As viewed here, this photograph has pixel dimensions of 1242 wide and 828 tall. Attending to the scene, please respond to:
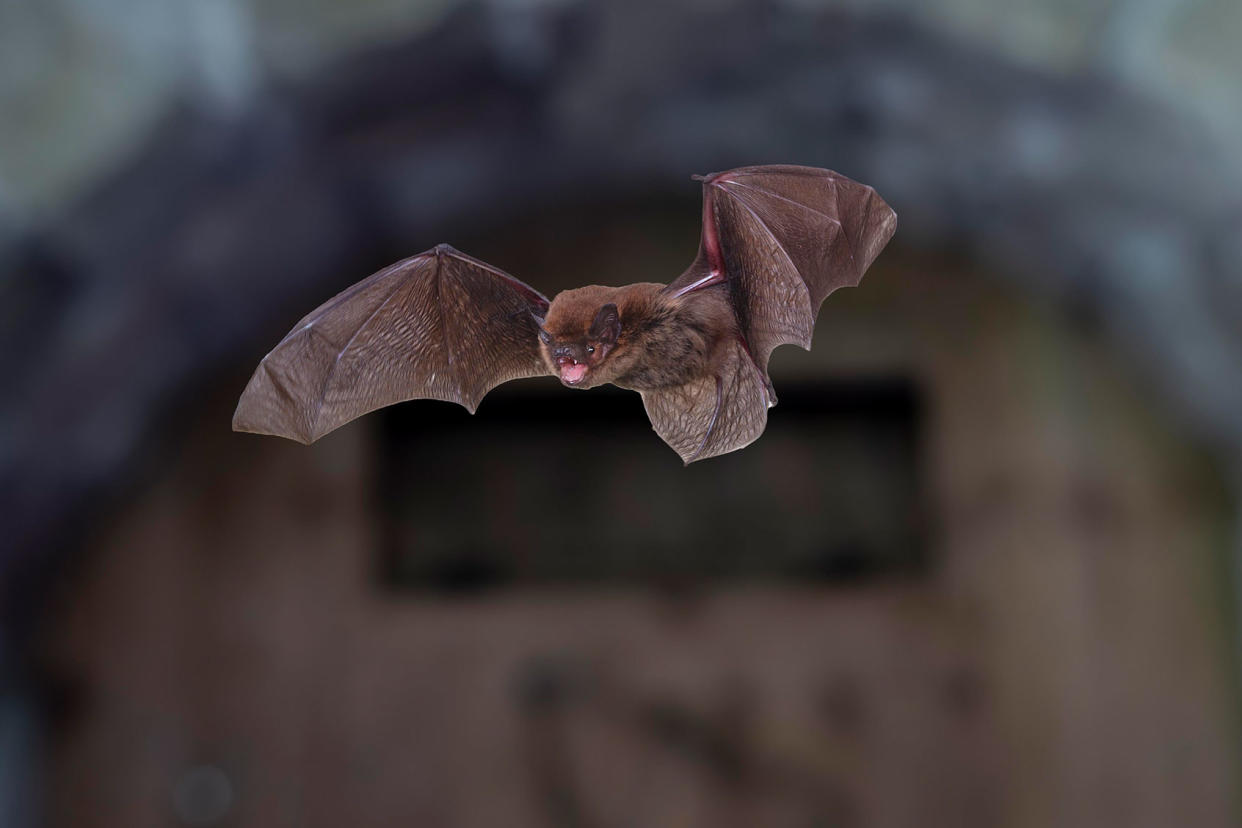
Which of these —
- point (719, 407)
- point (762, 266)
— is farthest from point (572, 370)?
point (762, 266)

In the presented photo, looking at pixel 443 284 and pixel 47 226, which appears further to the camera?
pixel 47 226

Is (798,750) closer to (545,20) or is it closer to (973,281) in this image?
(973,281)

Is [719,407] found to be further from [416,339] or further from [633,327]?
[416,339]

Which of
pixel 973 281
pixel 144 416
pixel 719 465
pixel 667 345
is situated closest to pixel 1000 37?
pixel 973 281

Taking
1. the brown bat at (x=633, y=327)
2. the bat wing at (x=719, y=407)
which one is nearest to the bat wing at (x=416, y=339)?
the brown bat at (x=633, y=327)

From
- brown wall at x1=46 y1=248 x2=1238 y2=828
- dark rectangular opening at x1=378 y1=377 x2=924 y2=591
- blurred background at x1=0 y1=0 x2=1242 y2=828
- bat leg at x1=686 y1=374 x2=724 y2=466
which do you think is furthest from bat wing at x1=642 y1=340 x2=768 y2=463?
dark rectangular opening at x1=378 y1=377 x2=924 y2=591

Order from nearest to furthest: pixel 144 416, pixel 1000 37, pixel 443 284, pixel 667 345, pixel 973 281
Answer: pixel 667 345 → pixel 443 284 → pixel 1000 37 → pixel 144 416 → pixel 973 281

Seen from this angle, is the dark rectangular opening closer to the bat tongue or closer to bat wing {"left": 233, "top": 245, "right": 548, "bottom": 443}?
bat wing {"left": 233, "top": 245, "right": 548, "bottom": 443}
